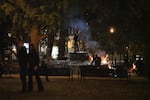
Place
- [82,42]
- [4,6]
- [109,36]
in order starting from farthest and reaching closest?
1. [82,42]
2. [109,36]
3. [4,6]

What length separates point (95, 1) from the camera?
56.9ft

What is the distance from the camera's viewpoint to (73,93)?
Result: 20.1 m

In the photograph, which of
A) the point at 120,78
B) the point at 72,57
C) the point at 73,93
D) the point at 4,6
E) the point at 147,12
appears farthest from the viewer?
the point at 72,57

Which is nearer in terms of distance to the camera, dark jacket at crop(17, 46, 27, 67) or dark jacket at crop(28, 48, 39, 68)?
dark jacket at crop(28, 48, 39, 68)

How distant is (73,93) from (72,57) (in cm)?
3344

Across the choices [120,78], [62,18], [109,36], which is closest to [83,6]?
[62,18]

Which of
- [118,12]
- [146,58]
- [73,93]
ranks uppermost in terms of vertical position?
[118,12]

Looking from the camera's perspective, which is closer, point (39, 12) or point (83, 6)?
point (83, 6)

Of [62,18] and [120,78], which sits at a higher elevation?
[62,18]

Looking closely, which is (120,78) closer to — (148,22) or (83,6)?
(148,22)

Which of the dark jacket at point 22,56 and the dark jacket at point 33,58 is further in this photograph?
the dark jacket at point 22,56

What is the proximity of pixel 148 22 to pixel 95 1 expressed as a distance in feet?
17.7

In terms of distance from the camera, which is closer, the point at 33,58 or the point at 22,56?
the point at 33,58

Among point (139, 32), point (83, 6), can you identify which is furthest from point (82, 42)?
point (83, 6)
